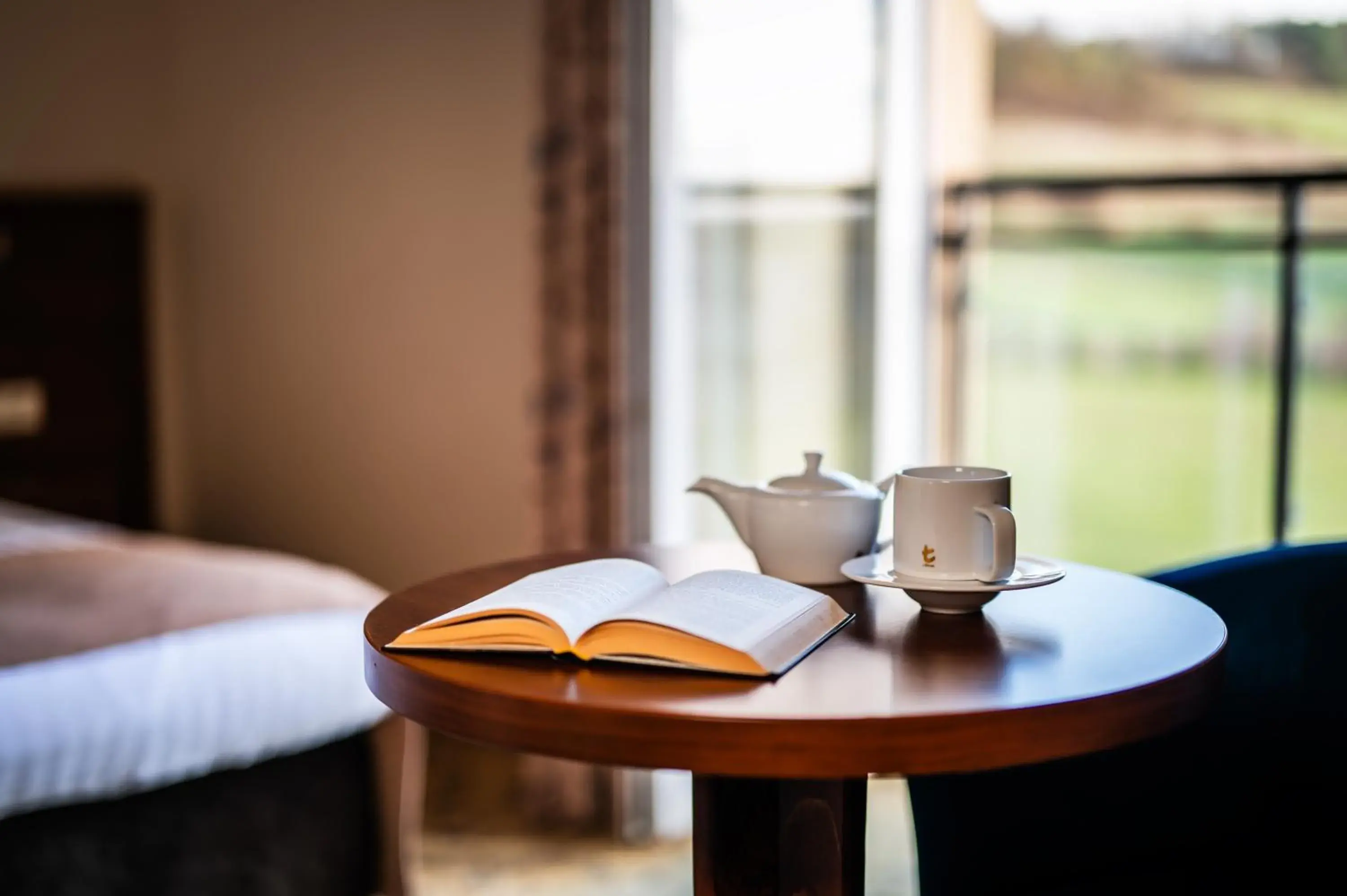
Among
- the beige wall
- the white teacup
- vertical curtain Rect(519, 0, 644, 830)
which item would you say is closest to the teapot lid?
the white teacup

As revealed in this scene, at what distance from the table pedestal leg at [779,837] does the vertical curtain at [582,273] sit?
5.85ft

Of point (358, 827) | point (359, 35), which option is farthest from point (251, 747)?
point (359, 35)

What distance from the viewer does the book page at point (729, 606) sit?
1036 millimetres

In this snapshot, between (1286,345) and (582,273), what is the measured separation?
1389mm

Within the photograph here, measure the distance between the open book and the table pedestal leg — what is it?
→ 13 centimetres

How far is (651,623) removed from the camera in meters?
1.05

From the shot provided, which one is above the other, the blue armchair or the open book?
the open book

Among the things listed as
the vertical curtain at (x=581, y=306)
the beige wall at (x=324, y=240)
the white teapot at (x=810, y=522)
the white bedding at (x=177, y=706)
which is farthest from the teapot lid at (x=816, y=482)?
the beige wall at (x=324, y=240)

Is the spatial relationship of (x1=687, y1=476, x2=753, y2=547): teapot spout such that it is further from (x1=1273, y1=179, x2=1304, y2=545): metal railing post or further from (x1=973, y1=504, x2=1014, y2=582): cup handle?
(x1=1273, y1=179, x2=1304, y2=545): metal railing post

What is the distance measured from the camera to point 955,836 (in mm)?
1425

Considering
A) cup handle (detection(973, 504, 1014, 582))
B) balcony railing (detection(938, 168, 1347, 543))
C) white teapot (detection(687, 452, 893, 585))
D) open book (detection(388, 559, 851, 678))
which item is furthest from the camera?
balcony railing (detection(938, 168, 1347, 543))

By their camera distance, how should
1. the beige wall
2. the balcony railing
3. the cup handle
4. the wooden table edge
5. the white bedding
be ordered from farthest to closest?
the beige wall → the balcony railing → the white bedding → the cup handle → the wooden table edge

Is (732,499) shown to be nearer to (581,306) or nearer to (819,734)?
(819,734)

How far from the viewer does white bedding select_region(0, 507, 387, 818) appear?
5.82 feet
